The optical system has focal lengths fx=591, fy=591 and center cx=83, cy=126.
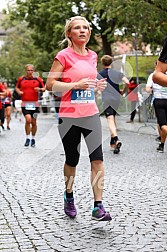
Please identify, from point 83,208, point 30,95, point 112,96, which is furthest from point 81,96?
point 30,95

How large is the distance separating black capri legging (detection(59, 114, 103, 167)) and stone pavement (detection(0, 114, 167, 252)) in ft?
2.09

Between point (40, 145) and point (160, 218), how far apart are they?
28.8 feet

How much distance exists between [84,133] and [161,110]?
18.9 ft

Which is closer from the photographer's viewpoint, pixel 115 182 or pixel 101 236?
pixel 101 236

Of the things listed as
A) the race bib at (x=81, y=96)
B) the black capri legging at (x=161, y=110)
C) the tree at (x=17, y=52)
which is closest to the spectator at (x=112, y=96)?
the black capri legging at (x=161, y=110)

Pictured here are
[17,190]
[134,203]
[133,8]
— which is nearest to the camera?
[134,203]

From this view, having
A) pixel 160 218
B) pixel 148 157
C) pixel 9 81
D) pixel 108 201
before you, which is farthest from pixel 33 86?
pixel 9 81

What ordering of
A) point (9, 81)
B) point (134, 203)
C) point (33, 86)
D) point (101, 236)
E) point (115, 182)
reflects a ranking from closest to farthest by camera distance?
point (101, 236), point (134, 203), point (115, 182), point (33, 86), point (9, 81)

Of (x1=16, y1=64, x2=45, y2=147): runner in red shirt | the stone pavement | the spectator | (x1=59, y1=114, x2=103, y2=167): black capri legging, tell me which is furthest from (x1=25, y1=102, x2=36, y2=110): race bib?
(x1=59, y1=114, x2=103, y2=167): black capri legging

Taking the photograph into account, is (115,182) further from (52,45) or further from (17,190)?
(52,45)

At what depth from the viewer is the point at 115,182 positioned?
7.72 m

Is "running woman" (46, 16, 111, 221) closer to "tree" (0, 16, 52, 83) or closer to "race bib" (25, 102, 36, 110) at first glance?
"race bib" (25, 102, 36, 110)

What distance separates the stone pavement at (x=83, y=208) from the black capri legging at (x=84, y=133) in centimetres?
64

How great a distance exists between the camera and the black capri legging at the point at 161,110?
428 inches
